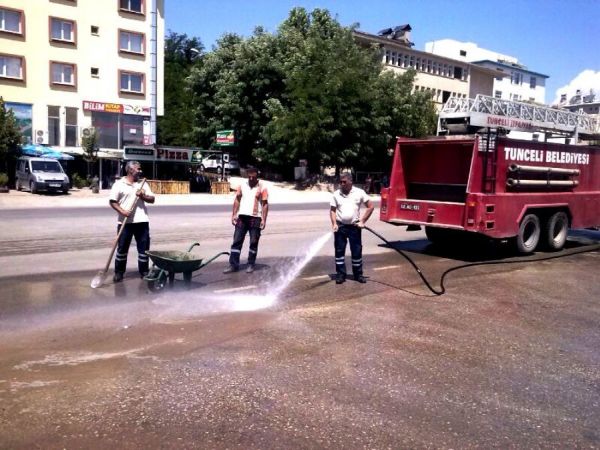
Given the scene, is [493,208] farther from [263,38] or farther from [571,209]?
[263,38]

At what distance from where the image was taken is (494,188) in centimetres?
1131

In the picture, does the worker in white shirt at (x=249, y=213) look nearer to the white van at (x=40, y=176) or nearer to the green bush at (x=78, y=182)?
A: the white van at (x=40, y=176)

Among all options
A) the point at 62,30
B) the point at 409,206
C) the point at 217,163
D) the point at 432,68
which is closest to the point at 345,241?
the point at 409,206

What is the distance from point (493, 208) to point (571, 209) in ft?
10.4

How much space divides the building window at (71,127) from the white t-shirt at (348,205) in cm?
3849

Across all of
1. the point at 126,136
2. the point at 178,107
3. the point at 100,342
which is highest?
the point at 178,107

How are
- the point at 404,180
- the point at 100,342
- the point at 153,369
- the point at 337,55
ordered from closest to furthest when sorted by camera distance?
1. the point at 153,369
2. the point at 100,342
3. the point at 404,180
4. the point at 337,55

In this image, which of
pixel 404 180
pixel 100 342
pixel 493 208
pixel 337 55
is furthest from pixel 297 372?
pixel 337 55

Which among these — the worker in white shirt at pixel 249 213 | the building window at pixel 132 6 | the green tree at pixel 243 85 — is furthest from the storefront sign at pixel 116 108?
the worker in white shirt at pixel 249 213

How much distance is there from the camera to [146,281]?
8.19 metres

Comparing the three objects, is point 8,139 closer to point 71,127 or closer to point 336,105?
point 71,127

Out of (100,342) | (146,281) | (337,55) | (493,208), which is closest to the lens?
(100,342)

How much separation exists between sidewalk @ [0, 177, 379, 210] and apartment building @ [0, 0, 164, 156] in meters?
7.29

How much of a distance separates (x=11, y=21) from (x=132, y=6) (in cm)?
908
